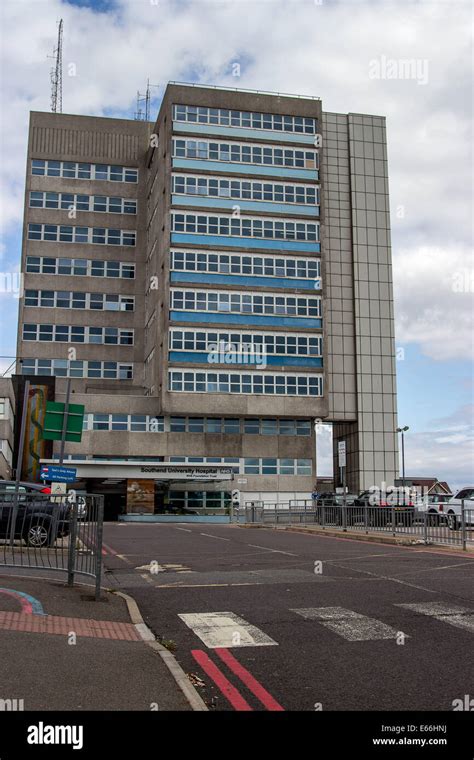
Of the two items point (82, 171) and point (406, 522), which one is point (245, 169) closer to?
point (82, 171)

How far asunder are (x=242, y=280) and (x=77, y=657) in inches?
2316

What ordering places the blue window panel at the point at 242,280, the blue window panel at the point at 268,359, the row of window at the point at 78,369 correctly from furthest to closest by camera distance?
the row of window at the point at 78,369 → the blue window panel at the point at 242,280 → the blue window panel at the point at 268,359

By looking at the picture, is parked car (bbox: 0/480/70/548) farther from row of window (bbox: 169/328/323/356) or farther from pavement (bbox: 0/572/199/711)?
row of window (bbox: 169/328/323/356)

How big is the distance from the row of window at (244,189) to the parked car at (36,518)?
54304 mm

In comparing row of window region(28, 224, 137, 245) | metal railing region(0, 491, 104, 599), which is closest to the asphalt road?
metal railing region(0, 491, 104, 599)

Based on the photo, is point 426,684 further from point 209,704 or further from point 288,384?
point 288,384

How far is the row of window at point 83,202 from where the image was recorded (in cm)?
7306

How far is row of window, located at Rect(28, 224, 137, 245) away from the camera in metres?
72.6

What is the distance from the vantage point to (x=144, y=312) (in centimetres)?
7375

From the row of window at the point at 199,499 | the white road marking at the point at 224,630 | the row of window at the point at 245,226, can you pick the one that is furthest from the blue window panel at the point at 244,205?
the white road marking at the point at 224,630

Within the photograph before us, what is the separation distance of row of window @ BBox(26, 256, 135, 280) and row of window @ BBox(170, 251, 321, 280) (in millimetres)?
11631

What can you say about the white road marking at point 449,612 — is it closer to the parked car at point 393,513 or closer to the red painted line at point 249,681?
the red painted line at point 249,681

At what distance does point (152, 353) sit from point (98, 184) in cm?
1950
